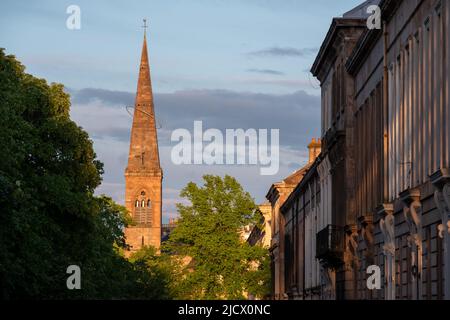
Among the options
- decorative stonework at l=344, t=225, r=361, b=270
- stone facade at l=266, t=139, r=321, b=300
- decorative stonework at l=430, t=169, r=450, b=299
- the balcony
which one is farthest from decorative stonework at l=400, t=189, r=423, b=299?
stone facade at l=266, t=139, r=321, b=300

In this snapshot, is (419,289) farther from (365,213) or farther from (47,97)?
(47,97)

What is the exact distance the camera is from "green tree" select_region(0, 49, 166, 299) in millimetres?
49781

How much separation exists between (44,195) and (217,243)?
54.7m

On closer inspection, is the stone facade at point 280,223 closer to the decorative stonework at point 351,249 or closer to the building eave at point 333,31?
the building eave at point 333,31

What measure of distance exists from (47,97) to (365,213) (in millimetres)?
16360

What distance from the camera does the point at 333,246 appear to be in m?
62.9

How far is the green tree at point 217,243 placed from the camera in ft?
375

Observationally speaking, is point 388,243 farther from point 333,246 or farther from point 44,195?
point 44,195

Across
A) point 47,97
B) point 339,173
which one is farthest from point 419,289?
point 47,97

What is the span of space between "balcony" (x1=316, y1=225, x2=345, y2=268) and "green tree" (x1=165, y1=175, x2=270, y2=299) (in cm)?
4859

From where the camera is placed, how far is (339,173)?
209ft

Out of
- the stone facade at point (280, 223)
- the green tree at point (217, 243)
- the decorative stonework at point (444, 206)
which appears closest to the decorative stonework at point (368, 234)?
the decorative stonework at point (444, 206)

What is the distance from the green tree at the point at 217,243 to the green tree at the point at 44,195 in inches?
1536

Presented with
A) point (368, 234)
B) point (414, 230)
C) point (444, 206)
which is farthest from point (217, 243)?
point (444, 206)
